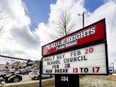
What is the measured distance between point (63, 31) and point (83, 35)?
25360mm

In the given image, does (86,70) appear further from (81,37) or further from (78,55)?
(81,37)

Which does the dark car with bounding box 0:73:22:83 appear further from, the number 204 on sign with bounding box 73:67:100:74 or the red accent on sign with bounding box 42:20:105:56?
the number 204 on sign with bounding box 73:67:100:74

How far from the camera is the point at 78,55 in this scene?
736 cm

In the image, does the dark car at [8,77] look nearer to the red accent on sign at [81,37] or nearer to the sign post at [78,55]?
the sign post at [78,55]

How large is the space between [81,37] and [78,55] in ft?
2.21

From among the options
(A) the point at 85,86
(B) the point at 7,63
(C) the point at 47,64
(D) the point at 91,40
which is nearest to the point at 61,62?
(C) the point at 47,64

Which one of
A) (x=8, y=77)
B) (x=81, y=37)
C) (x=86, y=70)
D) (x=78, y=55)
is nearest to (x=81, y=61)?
(x=78, y=55)

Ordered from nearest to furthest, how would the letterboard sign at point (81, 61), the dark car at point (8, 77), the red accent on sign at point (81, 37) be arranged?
the letterboard sign at point (81, 61) → the red accent on sign at point (81, 37) → the dark car at point (8, 77)

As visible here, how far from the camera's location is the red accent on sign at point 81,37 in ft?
21.4

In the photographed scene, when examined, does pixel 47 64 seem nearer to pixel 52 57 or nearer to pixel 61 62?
pixel 52 57

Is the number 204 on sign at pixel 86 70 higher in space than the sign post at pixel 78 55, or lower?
lower

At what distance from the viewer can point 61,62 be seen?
8.34 metres

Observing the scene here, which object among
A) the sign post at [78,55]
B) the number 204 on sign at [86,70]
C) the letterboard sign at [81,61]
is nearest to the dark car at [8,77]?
the sign post at [78,55]

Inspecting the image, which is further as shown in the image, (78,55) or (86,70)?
(78,55)
